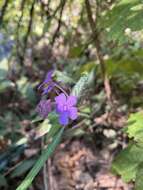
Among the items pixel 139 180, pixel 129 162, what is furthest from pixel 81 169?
pixel 139 180

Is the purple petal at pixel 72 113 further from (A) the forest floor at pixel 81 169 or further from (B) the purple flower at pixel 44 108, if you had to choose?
(A) the forest floor at pixel 81 169

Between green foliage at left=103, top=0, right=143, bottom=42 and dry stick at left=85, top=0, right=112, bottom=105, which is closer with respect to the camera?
green foliage at left=103, top=0, right=143, bottom=42

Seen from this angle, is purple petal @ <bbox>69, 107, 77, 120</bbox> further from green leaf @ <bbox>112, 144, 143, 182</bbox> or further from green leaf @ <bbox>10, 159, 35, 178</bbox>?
green leaf @ <bbox>10, 159, 35, 178</bbox>

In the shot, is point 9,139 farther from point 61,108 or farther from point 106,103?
point 61,108

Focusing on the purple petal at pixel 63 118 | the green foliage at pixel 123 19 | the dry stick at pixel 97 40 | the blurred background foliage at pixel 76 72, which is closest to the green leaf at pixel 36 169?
the purple petal at pixel 63 118

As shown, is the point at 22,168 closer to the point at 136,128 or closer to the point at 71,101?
the point at 136,128

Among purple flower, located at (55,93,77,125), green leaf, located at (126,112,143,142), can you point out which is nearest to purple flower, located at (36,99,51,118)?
purple flower, located at (55,93,77,125)

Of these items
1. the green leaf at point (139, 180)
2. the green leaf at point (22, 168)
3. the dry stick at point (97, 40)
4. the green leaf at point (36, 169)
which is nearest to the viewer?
the green leaf at point (36, 169)
